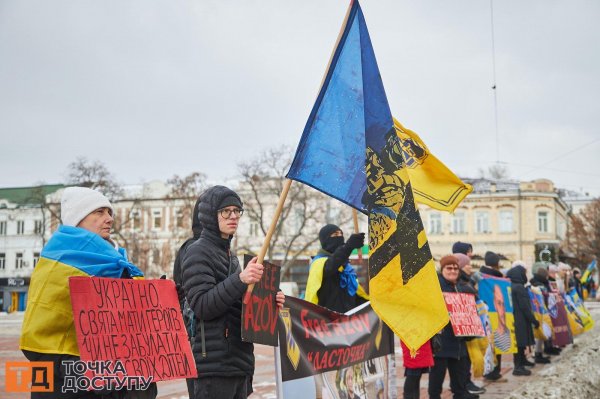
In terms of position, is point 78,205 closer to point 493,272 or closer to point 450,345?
point 450,345

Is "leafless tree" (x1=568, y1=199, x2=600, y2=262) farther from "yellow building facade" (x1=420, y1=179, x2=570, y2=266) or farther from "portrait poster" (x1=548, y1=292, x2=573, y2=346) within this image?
"portrait poster" (x1=548, y1=292, x2=573, y2=346)

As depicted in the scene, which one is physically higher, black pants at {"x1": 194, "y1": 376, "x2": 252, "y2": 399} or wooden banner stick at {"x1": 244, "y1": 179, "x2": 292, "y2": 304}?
wooden banner stick at {"x1": 244, "y1": 179, "x2": 292, "y2": 304}

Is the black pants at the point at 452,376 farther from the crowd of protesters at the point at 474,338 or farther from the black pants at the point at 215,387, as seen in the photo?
the black pants at the point at 215,387

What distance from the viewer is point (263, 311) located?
4.46 m

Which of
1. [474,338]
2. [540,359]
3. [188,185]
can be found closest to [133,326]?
[474,338]

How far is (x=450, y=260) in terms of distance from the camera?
313 inches

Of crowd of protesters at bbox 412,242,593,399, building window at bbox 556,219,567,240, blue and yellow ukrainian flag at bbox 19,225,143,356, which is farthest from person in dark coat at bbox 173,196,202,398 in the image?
building window at bbox 556,219,567,240

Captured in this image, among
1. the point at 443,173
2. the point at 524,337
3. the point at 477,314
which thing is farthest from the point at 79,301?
the point at 524,337

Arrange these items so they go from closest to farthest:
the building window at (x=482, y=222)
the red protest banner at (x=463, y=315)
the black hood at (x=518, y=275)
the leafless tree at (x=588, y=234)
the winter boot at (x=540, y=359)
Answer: the red protest banner at (x=463, y=315), the black hood at (x=518, y=275), the winter boot at (x=540, y=359), the leafless tree at (x=588, y=234), the building window at (x=482, y=222)

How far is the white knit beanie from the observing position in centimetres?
366

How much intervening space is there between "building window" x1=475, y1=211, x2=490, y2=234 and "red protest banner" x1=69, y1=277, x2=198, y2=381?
6806 cm

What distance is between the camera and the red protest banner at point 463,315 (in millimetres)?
7750

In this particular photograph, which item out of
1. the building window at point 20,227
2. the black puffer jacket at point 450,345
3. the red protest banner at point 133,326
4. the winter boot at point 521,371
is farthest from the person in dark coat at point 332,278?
the building window at point 20,227

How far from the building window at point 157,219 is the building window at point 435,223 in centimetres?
2719
